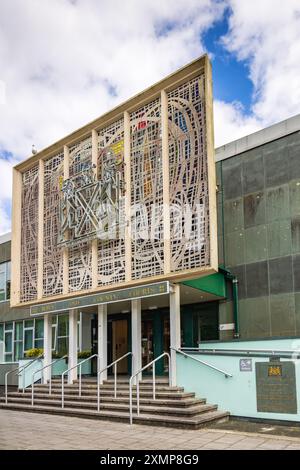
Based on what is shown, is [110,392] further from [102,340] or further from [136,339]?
[102,340]

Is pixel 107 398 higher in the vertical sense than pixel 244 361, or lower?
lower

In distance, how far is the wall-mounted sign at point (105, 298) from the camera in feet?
40.8

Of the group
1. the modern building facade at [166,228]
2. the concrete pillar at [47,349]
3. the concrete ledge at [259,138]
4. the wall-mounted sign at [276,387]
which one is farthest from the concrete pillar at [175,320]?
the concrete pillar at [47,349]

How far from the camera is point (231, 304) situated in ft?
48.6

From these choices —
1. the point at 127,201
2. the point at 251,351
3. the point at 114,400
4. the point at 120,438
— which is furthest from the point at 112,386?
the point at 127,201

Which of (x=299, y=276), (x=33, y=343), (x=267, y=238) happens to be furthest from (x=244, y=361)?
(x=33, y=343)

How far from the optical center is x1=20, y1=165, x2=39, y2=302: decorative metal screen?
16.7 metres

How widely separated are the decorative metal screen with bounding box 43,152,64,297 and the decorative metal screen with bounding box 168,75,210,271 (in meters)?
4.68

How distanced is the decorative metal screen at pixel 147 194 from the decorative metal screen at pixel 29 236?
4.66 m

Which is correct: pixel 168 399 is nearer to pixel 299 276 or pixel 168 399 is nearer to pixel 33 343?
pixel 299 276

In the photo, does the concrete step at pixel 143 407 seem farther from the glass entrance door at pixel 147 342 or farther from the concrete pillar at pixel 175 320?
the glass entrance door at pixel 147 342
